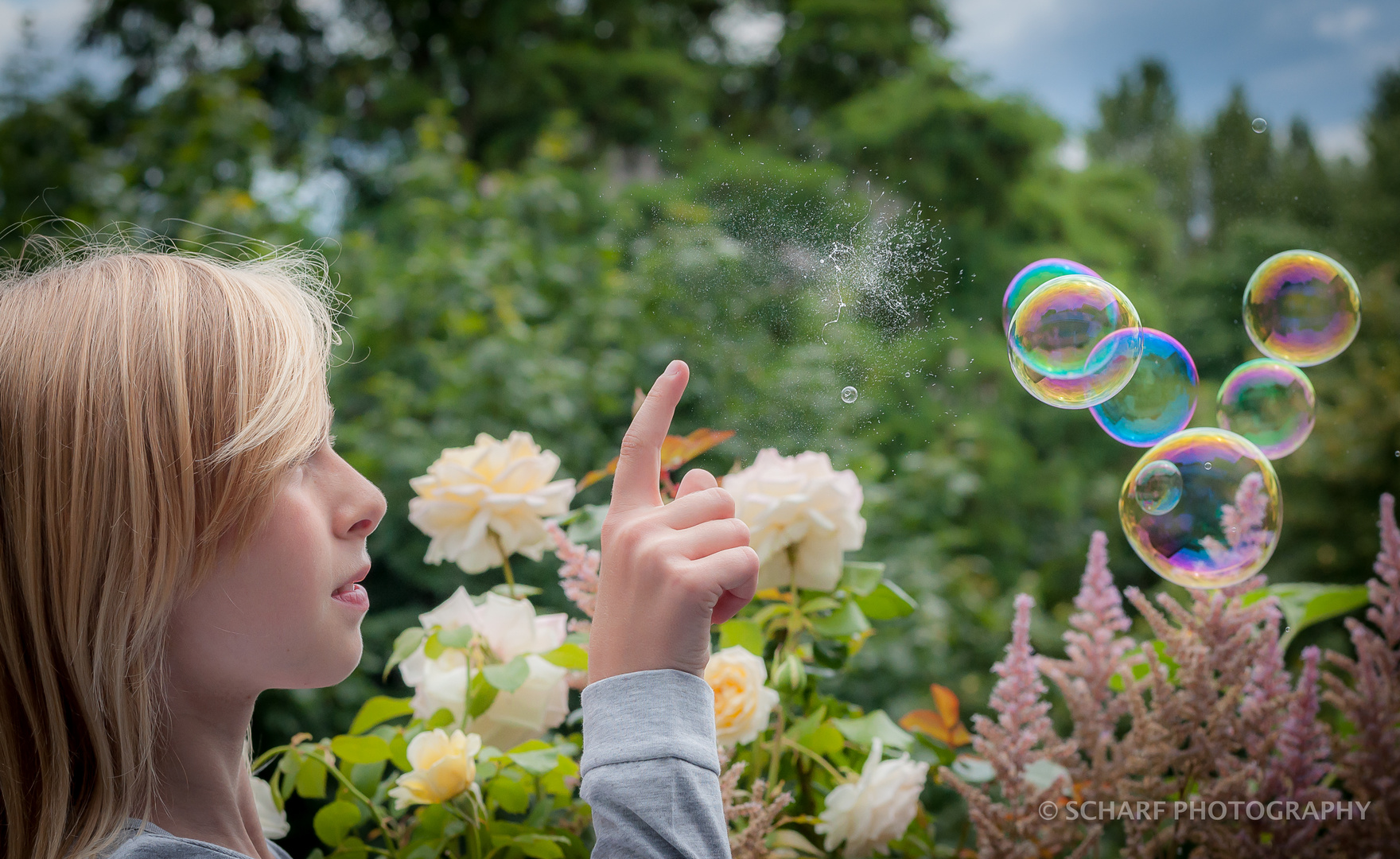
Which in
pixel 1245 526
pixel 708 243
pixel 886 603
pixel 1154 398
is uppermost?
pixel 708 243

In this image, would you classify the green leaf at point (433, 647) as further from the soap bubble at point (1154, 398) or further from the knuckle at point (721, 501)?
the soap bubble at point (1154, 398)

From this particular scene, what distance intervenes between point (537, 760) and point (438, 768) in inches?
3.3

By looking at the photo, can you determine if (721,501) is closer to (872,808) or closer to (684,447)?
(684,447)

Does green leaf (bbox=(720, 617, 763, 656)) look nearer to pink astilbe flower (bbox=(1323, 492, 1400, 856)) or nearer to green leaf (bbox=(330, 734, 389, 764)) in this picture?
green leaf (bbox=(330, 734, 389, 764))

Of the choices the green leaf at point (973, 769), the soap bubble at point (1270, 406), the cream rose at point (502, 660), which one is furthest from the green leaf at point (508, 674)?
the soap bubble at point (1270, 406)

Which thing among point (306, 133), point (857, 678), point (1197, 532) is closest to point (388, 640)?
point (857, 678)

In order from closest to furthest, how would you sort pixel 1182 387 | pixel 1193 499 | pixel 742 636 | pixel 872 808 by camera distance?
pixel 872 808 < pixel 742 636 < pixel 1193 499 < pixel 1182 387

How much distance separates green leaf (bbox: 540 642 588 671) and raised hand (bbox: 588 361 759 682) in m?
0.21

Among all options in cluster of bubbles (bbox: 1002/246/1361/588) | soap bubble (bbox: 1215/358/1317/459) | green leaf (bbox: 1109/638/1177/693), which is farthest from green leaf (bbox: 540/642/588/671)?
soap bubble (bbox: 1215/358/1317/459)

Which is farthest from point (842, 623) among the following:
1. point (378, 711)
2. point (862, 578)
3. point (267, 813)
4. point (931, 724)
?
point (267, 813)

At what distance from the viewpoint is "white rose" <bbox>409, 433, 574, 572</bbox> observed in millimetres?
950

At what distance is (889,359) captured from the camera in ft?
3.09

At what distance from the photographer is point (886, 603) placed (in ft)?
3.29

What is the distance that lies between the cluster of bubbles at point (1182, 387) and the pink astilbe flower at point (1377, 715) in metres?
0.11
